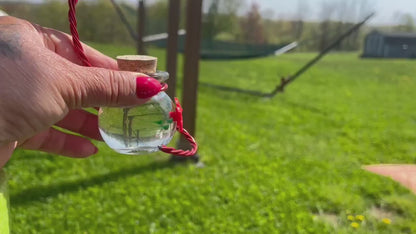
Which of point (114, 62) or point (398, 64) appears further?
point (398, 64)

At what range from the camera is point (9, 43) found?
3.70 feet

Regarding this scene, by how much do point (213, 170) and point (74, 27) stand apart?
288 cm

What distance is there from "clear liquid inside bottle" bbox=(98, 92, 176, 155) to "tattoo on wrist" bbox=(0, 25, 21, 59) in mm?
287

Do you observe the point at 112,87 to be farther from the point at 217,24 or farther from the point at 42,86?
the point at 217,24

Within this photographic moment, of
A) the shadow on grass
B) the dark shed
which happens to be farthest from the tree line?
the shadow on grass

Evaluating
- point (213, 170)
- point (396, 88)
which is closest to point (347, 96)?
point (396, 88)

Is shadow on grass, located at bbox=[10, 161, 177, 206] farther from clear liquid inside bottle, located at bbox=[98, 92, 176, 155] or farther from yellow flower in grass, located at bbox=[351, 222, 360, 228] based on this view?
clear liquid inside bottle, located at bbox=[98, 92, 176, 155]

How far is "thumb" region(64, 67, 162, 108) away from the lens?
1136 millimetres

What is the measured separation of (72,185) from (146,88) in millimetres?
2578

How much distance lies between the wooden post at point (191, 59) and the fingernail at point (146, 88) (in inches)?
99.7

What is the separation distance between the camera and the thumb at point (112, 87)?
114cm

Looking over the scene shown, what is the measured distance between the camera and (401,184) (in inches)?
146

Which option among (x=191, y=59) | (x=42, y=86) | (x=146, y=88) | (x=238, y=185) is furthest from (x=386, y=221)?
(x=42, y=86)

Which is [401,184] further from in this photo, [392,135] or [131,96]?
[131,96]
